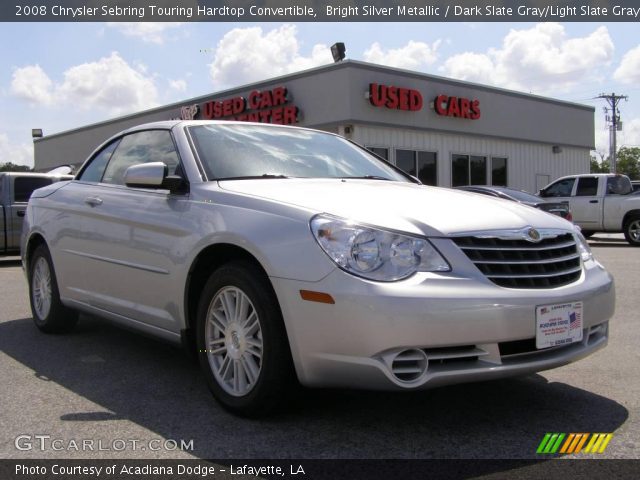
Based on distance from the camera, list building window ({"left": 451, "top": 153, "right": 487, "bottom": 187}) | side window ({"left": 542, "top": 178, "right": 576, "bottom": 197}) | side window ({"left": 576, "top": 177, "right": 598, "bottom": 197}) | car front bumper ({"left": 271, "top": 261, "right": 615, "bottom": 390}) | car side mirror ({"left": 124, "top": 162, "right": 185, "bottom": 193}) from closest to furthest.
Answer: car front bumper ({"left": 271, "top": 261, "right": 615, "bottom": 390}) → car side mirror ({"left": 124, "top": 162, "right": 185, "bottom": 193}) → side window ({"left": 576, "top": 177, "right": 598, "bottom": 197}) → side window ({"left": 542, "top": 178, "right": 576, "bottom": 197}) → building window ({"left": 451, "top": 153, "right": 487, "bottom": 187})

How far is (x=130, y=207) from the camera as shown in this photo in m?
4.46

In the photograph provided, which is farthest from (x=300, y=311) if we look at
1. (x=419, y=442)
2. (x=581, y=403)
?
(x=581, y=403)

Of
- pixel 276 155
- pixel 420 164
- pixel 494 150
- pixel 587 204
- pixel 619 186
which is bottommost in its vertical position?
pixel 587 204

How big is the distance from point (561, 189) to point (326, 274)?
1604 cm

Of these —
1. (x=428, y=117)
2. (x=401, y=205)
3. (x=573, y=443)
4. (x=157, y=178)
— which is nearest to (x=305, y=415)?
(x=401, y=205)

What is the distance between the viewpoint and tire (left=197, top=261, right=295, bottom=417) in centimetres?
323

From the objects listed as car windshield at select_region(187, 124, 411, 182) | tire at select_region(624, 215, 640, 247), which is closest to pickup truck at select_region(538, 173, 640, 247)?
tire at select_region(624, 215, 640, 247)

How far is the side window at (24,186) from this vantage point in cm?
1274

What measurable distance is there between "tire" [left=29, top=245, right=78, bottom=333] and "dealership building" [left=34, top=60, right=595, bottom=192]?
1458cm

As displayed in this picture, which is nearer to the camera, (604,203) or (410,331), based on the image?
(410,331)

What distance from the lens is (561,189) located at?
17750mm

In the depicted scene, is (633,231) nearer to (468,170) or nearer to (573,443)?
(468,170)

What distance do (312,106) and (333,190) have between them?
679 inches

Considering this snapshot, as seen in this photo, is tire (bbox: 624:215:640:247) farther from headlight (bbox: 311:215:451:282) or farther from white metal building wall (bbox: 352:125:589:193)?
headlight (bbox: 311:215:451:282)
